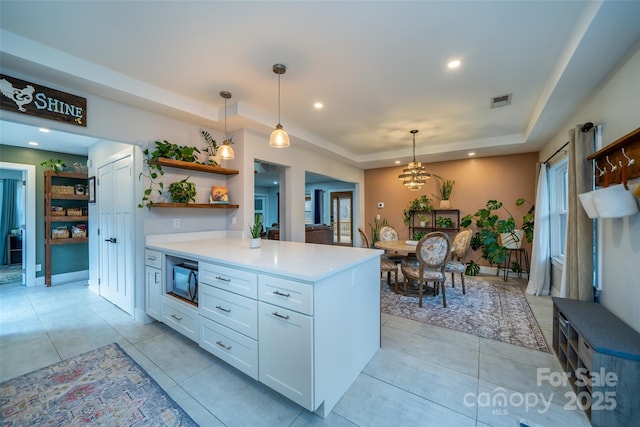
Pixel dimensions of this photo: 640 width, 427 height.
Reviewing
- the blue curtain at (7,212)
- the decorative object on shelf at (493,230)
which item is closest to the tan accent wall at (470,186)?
the decorative object on shelf at (493,230)

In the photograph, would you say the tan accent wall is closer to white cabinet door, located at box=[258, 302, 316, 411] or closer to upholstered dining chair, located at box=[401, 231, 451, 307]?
upholstered dining chair, located at box=[401, 231, 451, 307]

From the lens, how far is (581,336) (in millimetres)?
1666

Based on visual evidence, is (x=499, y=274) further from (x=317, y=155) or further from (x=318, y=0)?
(x=318, y=0)

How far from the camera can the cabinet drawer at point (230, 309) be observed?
175 centimetres

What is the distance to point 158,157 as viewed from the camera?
2.86 m

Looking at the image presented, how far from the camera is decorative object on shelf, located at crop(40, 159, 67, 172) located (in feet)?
14.4

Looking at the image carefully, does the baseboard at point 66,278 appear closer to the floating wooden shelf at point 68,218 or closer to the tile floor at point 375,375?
the floating wooden shelf at point 68,218

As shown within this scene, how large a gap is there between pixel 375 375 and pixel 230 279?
53.2 inches

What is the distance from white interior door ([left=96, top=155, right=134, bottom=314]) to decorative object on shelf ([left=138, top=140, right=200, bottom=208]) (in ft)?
0.80

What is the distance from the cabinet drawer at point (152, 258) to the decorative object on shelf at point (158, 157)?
0.53m

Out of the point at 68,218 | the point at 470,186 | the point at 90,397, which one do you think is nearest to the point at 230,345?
the point at 90,397

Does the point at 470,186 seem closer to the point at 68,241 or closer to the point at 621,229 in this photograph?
the point at 621,229

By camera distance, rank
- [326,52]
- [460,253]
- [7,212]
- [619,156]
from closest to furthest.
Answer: [619,156], [326,52], [460,253], [7,212]

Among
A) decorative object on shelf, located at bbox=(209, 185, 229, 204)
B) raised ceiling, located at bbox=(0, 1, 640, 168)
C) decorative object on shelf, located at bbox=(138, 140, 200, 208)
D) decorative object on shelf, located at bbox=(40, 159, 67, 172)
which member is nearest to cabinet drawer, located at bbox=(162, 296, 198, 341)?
decorative object on shelf, located at bbox=(138, 140, 200, 208)
